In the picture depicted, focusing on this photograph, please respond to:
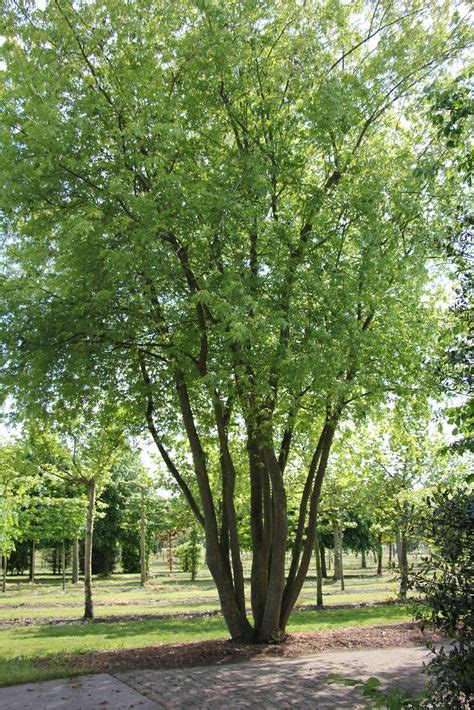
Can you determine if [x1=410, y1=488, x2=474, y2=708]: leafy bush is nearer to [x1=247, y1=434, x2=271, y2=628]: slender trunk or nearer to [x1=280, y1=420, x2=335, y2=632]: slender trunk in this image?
[x1=247, y1=434, x2=271, y2=628]: slender trunk

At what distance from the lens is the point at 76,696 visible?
22.6ft

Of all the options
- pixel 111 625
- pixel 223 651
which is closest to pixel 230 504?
pixel 223 651

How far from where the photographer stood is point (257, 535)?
1143 cm

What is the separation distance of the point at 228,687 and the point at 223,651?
8.60 feet

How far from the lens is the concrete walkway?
6.51 meters

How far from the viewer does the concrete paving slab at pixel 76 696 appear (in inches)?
255

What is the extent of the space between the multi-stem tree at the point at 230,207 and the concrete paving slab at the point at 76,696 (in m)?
3.50

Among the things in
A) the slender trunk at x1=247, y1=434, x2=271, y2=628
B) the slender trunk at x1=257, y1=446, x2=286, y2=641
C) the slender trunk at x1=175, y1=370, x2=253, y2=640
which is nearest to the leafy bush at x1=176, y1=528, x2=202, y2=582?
the slender trunk at x1=247, y1=434, x2=271, y2=628

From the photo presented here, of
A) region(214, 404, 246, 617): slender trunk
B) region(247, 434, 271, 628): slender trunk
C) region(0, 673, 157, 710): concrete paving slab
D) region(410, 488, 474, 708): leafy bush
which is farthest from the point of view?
region(247, 434, 271, 628): slender trunk

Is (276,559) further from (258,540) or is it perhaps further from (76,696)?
(76,696)

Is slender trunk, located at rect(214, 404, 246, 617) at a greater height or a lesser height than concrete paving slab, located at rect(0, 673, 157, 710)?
greater

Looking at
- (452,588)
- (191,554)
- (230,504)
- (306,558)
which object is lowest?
(191,554)

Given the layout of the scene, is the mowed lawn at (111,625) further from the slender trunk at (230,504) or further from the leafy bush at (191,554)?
the leafy bush at (191,554)

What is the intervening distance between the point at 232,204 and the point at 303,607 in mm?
15206
